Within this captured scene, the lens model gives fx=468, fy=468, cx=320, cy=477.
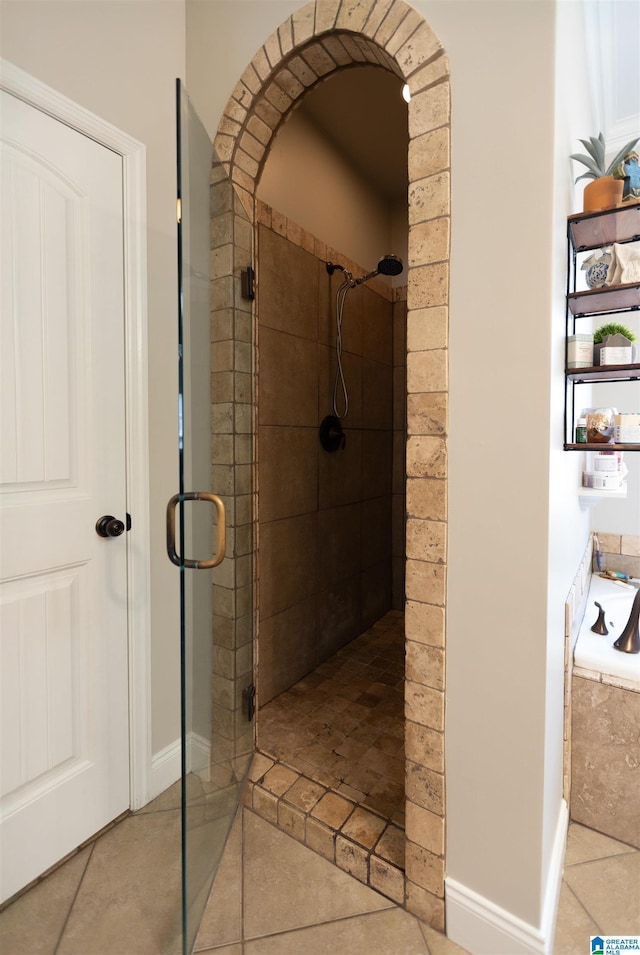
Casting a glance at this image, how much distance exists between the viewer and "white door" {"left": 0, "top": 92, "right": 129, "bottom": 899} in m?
1.26

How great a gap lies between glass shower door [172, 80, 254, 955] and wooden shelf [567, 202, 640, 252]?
3.18ft

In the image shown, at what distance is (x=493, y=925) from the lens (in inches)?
44.8

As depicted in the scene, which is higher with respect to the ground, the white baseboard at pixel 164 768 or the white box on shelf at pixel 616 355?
the white box on shelf at pixel 616 355

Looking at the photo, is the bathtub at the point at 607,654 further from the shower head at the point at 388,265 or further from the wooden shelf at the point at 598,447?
the shower head at the point at 388,265

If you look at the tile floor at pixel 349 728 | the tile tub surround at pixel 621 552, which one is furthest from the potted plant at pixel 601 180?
the tile floor at pixel 349 728

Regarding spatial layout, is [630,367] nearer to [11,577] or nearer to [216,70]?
[216,70]

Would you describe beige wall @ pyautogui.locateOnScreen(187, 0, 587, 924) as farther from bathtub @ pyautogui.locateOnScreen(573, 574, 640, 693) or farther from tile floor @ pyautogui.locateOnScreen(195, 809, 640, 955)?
bathtub @ pyautogui.locateOnScreen(573, 574, 640, 693)

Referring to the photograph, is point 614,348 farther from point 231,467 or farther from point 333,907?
point 333,907

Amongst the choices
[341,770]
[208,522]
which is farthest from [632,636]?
[208,522]

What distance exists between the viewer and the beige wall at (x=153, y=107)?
4.18 ft

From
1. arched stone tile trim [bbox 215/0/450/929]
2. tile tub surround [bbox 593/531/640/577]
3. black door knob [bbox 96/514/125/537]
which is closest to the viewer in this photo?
arched stone tile trim [bbox 215/0/450/929]

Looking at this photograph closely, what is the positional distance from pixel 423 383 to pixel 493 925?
1331 mm

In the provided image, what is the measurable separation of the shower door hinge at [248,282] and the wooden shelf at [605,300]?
3.15 feet

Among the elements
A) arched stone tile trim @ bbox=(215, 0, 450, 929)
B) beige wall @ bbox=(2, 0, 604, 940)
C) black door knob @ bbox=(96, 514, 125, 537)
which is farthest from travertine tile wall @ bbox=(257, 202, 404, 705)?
beige wall @ bbox=(2, 0, 604, 940)
